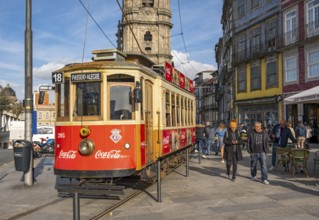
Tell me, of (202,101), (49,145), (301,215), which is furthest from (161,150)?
(202,101)

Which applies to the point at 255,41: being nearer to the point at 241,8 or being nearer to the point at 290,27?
the point at 241,8

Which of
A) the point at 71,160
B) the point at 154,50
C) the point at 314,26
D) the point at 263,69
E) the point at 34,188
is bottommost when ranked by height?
the point at 34,188

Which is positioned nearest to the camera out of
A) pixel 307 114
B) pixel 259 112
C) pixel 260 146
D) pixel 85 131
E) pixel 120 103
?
pixel 85 131

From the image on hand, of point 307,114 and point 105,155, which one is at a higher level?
point 307,114

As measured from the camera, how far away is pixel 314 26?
25.4 meters

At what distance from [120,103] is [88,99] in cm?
70

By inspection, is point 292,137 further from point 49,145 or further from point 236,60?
point 236,60

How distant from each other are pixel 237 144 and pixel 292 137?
239 cm

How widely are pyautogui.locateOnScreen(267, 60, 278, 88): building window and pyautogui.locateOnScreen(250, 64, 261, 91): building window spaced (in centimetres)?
128

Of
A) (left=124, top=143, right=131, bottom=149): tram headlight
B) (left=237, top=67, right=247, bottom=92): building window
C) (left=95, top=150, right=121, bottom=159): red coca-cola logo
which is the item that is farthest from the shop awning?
(left=237, top=67, right=247, bottom=92): building window

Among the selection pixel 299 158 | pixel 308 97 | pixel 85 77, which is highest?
pixel 85 77

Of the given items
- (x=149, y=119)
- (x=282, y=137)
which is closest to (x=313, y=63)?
(x=282, y=137)

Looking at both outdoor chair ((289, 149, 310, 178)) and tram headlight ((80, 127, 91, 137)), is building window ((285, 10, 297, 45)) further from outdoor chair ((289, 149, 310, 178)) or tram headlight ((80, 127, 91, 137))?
tram headlight ((80, 127, 91, 137))

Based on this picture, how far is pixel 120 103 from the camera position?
346 inches
